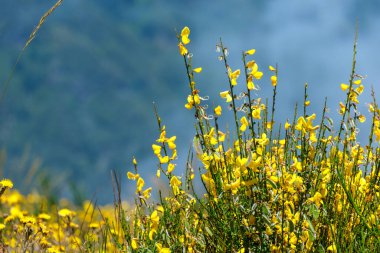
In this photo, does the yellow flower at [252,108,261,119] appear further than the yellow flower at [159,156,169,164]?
No

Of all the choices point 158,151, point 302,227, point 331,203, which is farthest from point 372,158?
point 158,151

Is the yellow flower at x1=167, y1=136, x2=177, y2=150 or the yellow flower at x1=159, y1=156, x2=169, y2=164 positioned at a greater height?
the yellow flower at x1=167, y1=136, x2=177, y2=150

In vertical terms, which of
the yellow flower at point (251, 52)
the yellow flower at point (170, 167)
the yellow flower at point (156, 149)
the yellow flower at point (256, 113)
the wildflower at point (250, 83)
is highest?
the yellow flower at point (251, 52)

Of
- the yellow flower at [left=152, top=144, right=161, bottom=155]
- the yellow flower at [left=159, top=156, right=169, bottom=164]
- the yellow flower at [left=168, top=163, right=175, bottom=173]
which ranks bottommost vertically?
the yellow flower at [left=168, top=163, right=175, bottom=173]

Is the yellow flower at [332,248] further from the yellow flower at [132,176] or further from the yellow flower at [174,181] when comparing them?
the yellow flower at [132,176]

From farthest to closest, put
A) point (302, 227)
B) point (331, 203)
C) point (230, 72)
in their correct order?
point (331, 203) < point (230, 72) < point (302, 227)

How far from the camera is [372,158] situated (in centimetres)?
331

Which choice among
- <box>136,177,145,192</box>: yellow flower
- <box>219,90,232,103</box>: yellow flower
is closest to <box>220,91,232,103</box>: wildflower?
<box>219,90,232,103</box>: yellow flower

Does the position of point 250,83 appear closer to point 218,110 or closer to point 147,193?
point 218,110

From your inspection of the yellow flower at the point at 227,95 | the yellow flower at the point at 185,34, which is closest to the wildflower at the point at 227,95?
the yellow flower at the point at 227,95

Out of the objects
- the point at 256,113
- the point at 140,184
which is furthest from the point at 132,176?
the point at 256,113

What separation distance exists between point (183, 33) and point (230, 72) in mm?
283

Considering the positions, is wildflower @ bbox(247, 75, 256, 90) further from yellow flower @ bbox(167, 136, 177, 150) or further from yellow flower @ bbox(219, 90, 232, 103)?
yellow flower @ bbox(167, 136, 177, 150)

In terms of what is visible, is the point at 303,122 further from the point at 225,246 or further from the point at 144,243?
the point at 144,243
